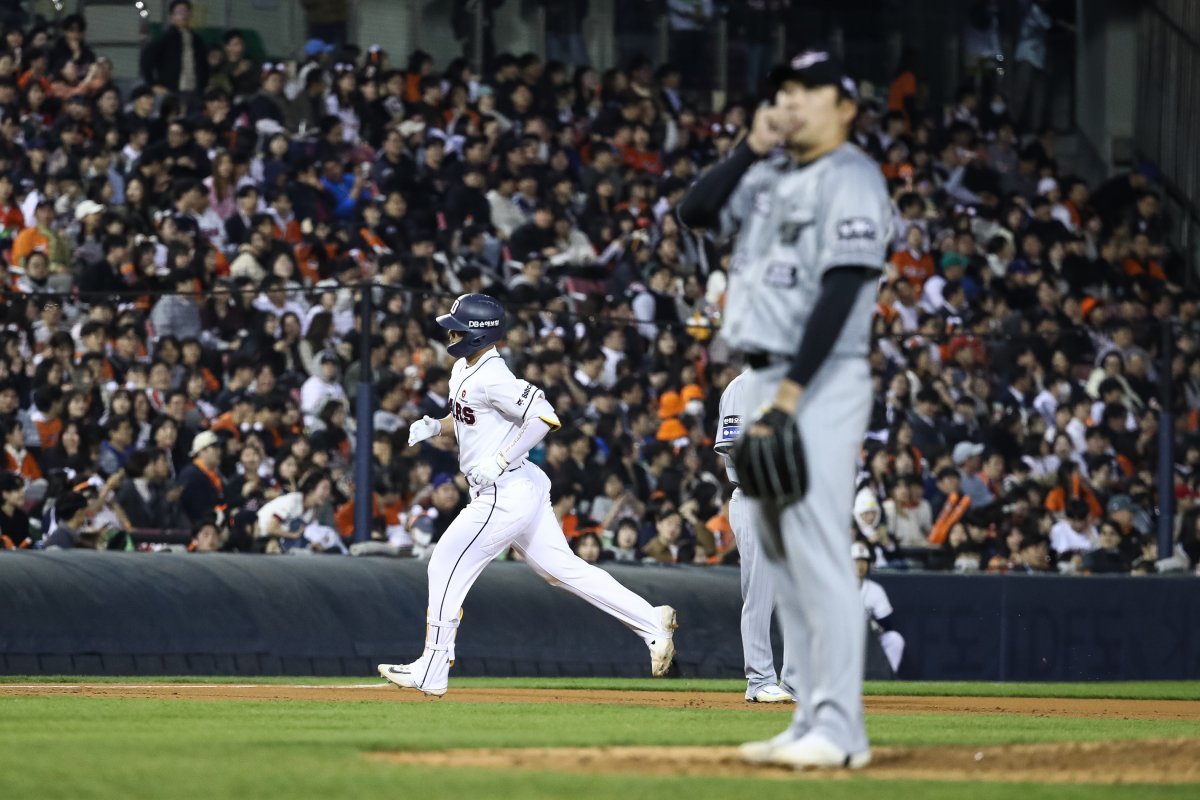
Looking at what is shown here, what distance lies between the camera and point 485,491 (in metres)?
11.9

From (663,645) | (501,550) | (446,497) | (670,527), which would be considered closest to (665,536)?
(670,527)

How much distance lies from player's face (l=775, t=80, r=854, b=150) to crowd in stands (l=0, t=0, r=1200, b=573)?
8.45 m

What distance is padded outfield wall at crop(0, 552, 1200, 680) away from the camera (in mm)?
13414

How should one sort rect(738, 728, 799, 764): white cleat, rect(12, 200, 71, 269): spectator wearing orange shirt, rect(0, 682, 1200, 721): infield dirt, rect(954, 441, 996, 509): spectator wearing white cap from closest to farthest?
rect(738, 728, 799, 764): white cleat → rect(0, 682, 1200, 721): infield dirt → rect(954, 441, 996, 509): spectator wearing white cap → rect(12, 200, 71, 269): spectator wearing orange shirt

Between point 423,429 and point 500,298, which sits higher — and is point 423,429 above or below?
below

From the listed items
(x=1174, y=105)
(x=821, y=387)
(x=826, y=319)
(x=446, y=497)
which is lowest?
(x=446, y=497)

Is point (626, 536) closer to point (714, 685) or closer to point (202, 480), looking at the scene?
point (714, 685)

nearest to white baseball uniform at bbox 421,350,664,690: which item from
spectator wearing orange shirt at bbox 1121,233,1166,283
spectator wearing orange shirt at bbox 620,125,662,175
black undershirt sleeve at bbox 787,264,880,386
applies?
black undershirt sleeve at bbox 787,264,880,386

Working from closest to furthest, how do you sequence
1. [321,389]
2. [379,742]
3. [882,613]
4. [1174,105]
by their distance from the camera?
1. [379,742]
2. [321,389]
3. [882,613]
4. [1174,105]

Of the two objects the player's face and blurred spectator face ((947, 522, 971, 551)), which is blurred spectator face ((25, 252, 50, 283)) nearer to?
blurred spectator face ((947, 522, 971, 551))

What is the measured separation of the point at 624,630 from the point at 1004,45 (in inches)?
622

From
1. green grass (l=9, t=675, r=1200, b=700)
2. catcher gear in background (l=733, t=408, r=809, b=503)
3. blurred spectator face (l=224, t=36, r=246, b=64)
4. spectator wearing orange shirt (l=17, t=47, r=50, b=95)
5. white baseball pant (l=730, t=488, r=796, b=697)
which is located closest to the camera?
catcher gear in background (l=733, t=408, r=809, b=503)

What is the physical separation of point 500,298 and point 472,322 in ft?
26.1

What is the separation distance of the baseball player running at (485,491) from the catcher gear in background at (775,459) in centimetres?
557
